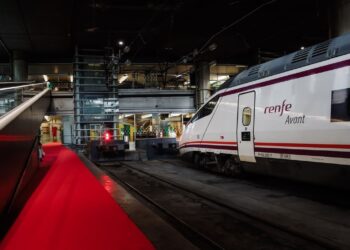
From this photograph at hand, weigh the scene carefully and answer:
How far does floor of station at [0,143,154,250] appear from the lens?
15.4 feet

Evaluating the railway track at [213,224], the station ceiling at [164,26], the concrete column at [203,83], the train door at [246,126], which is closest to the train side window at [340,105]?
the railway track at [213,224]

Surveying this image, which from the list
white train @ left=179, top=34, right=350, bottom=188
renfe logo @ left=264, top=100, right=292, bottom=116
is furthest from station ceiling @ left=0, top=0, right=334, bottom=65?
renfe logo @ left=264, top=100, right=292, bottom=116

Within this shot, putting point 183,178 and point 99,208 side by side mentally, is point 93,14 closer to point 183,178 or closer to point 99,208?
point 183,178

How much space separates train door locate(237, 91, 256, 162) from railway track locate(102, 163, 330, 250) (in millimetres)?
2014

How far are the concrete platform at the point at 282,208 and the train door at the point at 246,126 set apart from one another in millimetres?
985

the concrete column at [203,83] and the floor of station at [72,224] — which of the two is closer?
the floor of station at [72,224]

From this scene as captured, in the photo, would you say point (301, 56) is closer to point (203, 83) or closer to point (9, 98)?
point (9, 98)

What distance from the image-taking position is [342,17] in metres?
13.5

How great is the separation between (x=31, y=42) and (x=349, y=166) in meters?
20.4

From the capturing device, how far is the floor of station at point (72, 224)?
4.70m

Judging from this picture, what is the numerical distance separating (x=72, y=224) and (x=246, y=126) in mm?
7178

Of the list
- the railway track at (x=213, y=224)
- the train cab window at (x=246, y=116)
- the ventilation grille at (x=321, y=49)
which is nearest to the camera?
the railway track at (x=213, y=224)

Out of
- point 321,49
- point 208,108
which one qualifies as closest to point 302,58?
point 321,49

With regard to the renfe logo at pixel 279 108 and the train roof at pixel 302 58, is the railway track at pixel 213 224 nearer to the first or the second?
the renfe logo at pixel 279 108
